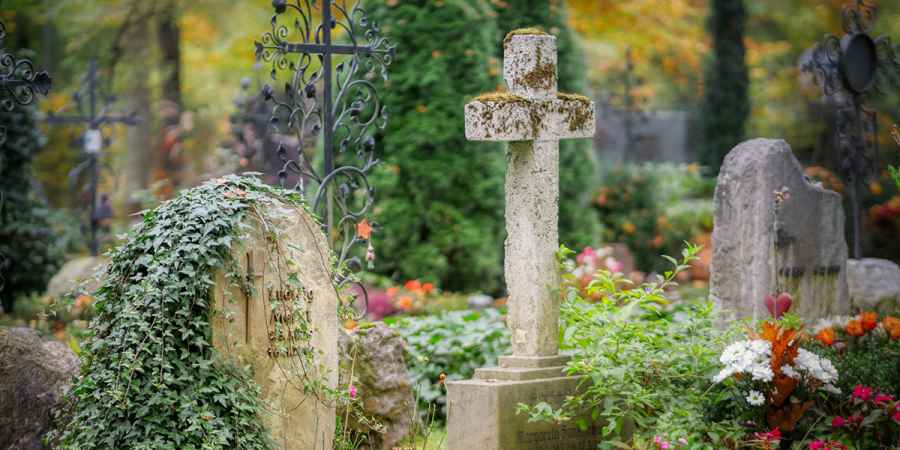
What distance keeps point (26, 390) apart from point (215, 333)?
1.33 metres

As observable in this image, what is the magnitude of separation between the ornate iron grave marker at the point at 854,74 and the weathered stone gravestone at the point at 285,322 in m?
5.69

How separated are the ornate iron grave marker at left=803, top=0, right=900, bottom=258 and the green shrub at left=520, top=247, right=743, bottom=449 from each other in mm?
4047

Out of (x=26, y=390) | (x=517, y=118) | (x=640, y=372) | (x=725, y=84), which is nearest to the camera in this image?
(x=26, y=390)

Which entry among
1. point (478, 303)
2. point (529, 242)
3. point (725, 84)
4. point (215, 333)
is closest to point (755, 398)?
point (529, 242)

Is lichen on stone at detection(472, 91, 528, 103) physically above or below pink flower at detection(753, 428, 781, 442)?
above

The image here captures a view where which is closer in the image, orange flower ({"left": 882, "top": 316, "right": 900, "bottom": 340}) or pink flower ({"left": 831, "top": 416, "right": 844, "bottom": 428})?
pink flower ({"left": 831, "top": 416, "right": 844, "bottom": 428})

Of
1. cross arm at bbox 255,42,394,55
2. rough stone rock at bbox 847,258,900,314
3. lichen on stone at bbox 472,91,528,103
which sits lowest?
rough stone rock at bbox 847,258,900,314

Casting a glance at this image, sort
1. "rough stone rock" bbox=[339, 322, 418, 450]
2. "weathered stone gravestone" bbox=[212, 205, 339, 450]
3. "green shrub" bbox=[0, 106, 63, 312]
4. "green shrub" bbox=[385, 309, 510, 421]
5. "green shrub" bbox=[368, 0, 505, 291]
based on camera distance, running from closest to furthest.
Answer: "weathered stone gravestone" bbox=[212, 205, 339, 450] → "rough stone rock" bbox=[339, 322, 418, 450] → "green shrub" bbox=[385, 309, 510, 421] → "green shrub" bbox=[368, 0, 505, 291] → "green shrub" bbox=[0, 106, 63, 312]

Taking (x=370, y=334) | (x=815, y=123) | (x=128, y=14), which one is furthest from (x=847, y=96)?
(x=128, y=14)

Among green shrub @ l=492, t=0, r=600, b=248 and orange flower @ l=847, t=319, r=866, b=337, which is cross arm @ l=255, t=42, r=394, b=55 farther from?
green shrub @ l=492, t=0, r=600, b=248

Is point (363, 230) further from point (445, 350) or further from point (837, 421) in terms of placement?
point (837, 421)

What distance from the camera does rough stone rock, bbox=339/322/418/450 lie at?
6.97 meters

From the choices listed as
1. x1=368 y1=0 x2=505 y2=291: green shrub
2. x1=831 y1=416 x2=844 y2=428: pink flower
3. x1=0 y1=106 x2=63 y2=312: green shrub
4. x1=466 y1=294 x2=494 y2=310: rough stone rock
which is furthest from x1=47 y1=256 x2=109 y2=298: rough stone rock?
x1=831 y1=416 x2=844 y2=428: pink flower

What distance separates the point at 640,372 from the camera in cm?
642
